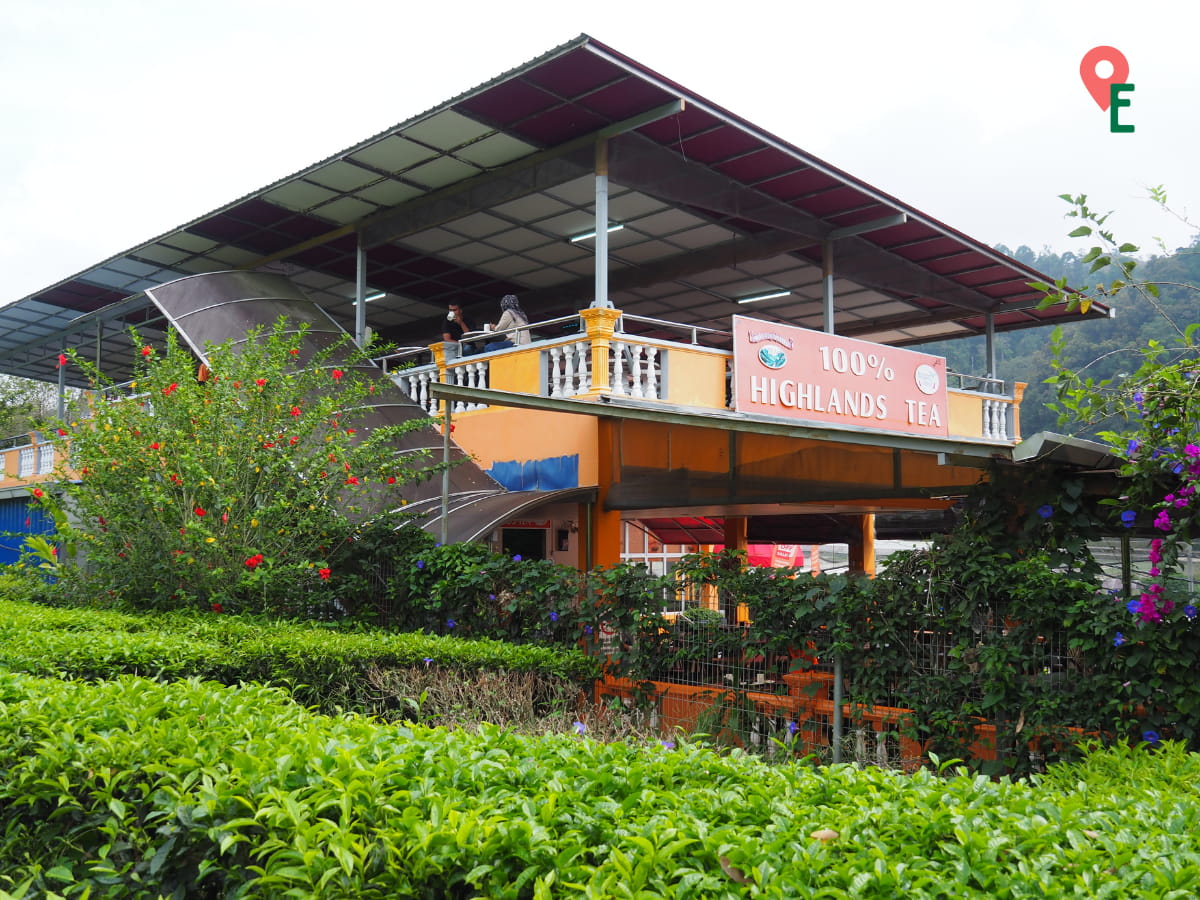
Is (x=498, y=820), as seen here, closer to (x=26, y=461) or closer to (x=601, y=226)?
(x=601, y=226)

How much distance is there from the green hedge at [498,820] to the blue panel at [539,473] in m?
8.22

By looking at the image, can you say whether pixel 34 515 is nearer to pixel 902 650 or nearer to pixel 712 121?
pixel 712 121

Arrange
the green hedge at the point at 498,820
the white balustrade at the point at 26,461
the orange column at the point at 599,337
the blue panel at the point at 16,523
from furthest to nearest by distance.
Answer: the white balustrade at the point at 26,461 → the blue panel at the point at 16,523 → the orange column at the point at 599,337 → the green hedge at the point at 498,820

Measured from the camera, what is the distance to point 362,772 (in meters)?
2.88

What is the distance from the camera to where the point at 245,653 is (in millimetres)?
6867

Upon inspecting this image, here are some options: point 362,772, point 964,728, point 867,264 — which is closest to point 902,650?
point 964,728

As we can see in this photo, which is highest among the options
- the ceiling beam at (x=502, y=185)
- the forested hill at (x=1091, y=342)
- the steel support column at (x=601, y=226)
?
the forested hill at (x=1091, y=342)

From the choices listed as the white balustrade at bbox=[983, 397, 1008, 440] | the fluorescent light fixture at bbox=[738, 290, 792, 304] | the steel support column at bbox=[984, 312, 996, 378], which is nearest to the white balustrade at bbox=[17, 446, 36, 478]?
the fluorescent light fixture at bbox=[738, 290, 792, 304]

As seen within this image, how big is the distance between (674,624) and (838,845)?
510 cm

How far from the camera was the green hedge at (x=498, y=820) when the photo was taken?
7.83 ft

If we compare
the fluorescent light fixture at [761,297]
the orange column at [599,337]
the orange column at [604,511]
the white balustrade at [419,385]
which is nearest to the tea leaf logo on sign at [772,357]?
the orange column at [599,337]

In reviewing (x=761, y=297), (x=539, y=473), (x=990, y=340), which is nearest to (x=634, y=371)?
(x=539, y=473)

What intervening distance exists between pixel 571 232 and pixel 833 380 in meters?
5.42

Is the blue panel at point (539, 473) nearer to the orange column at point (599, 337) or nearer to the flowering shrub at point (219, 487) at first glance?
the orange column at point (599, 337)
